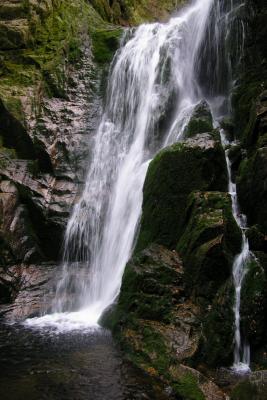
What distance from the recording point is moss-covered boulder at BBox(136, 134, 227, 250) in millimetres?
10398

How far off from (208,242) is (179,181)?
Answer: 2044mm

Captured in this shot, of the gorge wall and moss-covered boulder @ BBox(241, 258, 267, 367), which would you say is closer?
moss-covered boulder @ BBox(241, 258, 267, 367)

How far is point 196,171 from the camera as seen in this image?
34.3 feet

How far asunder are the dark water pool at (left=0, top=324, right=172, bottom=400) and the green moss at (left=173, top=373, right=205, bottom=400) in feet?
0.80

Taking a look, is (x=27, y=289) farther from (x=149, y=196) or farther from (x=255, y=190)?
(x=255, y=190)

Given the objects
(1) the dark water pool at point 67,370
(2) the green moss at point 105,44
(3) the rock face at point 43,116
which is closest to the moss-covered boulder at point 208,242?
(1) the dark water pool at point 67,370

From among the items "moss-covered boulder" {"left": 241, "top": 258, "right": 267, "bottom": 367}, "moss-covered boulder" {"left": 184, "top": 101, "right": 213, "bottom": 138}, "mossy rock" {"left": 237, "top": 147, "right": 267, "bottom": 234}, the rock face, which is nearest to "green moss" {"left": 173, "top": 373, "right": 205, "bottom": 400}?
"moss-covered boulder" {"left": 241, "top": 258, "right": 267, "bottom": 367}

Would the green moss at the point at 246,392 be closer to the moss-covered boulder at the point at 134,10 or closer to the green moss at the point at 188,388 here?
the green moss at the point at 188,388

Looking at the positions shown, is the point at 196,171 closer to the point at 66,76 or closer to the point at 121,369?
the point at 121,369

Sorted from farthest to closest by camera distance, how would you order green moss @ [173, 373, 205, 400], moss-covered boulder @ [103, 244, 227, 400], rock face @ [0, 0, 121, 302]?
rock face @ [0, 0, 121, 302] < moss-covered boulder @ [103, 244, 227, 400] < green moss @ [173, 373, 205, 400]

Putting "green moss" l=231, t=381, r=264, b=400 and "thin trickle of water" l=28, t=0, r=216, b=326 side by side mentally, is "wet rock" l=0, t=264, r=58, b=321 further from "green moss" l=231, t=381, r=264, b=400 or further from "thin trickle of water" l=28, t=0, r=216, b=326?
"green moss" l=231, t=381, r=264, b=400

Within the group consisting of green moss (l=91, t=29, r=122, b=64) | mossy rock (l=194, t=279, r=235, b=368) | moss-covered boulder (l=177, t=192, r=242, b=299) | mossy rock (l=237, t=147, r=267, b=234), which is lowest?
mossy rock (l=194, t=279, r=235, b=368)

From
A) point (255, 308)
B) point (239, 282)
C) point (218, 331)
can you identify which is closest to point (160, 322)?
point (218, 331)

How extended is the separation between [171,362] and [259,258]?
2708 mm
